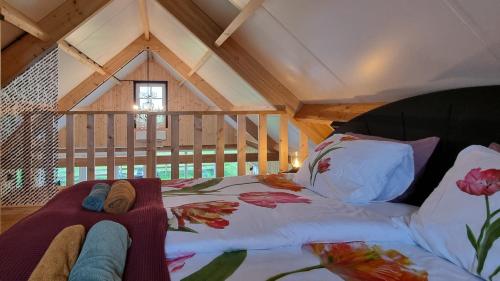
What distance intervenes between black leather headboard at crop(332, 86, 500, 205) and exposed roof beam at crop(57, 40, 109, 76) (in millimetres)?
2803

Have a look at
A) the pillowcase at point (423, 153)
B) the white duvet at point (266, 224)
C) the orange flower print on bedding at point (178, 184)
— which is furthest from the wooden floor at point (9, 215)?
the pillowcase at point (423, 153)

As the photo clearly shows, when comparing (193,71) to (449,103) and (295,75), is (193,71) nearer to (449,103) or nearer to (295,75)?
(295,75)

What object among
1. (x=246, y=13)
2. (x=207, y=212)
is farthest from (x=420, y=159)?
(x=246, y=13)

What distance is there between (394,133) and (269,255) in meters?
1.23

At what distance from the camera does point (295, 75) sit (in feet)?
10.3

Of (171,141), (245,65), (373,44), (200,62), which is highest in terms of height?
(200,62)

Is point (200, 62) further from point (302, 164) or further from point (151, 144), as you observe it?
point (302, 164)

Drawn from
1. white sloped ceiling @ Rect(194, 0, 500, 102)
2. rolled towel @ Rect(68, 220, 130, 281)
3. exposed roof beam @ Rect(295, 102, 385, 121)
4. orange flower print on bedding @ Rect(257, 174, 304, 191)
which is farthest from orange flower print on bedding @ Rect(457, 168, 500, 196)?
exposed roof beam @ Rect(295, 102, 385, 121)

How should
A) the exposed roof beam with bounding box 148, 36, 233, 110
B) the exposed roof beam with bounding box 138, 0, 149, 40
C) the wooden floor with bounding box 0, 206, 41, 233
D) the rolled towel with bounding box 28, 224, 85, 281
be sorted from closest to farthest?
the rolled towel with bounding box 28, 224, 85, 281 → the wooden floor with bounding box 0, 206, 41, 233 → the exposed roof beam with bounding box 138, 0, 149, 40 → the exposed roof beam with bounding box 148, 36, 233, 110

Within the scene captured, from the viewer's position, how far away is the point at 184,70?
5742mm

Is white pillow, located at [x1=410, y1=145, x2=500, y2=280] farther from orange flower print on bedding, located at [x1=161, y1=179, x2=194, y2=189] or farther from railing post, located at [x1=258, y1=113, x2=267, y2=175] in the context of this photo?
railing post, located at [x1=258, y1=113, x2=267, y2=175]

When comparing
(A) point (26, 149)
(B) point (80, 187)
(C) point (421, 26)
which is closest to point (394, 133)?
(C) point (421, 26)

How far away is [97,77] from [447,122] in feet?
16.6

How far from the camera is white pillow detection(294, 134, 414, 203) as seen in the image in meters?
1.47
